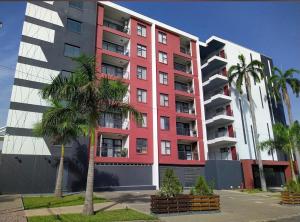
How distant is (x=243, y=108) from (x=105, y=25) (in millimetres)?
26677

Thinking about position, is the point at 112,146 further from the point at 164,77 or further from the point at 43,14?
the point at 43,14

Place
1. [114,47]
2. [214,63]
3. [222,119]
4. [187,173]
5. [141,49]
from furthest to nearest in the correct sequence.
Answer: [214,63], [222,119], [141,49], [114,47], [187,173]

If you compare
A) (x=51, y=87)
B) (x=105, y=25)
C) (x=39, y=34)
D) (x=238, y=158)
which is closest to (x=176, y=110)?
(x=238, y=158)

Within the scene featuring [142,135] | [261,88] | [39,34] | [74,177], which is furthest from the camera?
Result: [261,88]

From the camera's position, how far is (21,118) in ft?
82.9

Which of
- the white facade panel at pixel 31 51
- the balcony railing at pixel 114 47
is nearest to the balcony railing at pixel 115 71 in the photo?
the balcony railing at pixel 114 47

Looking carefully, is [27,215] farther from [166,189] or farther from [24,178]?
[24,178]

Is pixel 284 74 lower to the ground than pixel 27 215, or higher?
higher

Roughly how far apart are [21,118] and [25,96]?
8.29 feet

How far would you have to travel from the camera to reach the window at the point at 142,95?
3334 cm

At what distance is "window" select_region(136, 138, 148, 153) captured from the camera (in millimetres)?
31141

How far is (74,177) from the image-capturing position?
26.0 m

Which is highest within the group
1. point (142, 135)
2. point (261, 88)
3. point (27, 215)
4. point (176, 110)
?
point (261, 88)

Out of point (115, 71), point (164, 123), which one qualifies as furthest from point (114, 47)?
point (164, 123)
